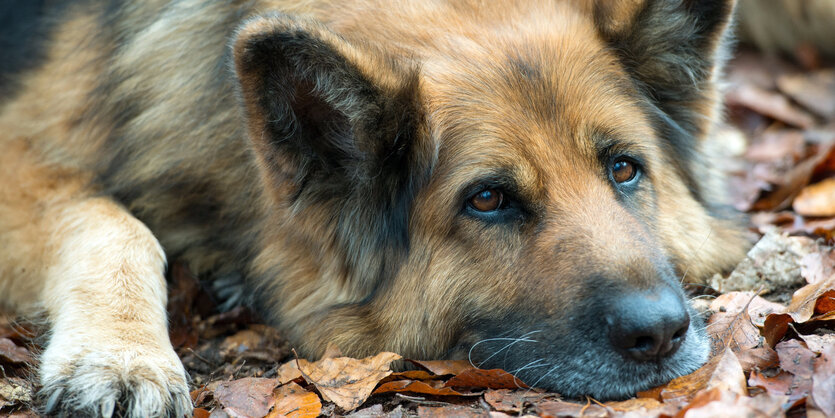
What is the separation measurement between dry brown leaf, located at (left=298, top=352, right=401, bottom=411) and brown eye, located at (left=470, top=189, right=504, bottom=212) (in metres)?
0.70

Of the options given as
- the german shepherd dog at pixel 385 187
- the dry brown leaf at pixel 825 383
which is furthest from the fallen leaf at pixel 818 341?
the german shepherd dog at pixel 385 187

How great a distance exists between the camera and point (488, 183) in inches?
125

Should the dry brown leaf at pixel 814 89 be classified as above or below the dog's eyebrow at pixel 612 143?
below

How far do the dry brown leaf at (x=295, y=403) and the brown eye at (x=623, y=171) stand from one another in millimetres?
1463

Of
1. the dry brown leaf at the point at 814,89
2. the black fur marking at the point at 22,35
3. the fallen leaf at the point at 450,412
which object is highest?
the black fur marking at the point at 22,35

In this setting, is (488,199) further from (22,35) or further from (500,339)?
(22,35)

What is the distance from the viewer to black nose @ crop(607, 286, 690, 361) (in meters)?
2.76

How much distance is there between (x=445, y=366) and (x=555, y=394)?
0.47 metres

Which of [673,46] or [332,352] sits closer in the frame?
[332,352]

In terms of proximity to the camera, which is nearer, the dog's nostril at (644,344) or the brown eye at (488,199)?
the dog's nostril at (644,344)

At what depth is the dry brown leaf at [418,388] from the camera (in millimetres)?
3037

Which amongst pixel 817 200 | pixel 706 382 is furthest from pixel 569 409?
pixel 817 200

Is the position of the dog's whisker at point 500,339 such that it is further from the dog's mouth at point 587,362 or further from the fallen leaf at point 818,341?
the fallen leaf at point 818,341

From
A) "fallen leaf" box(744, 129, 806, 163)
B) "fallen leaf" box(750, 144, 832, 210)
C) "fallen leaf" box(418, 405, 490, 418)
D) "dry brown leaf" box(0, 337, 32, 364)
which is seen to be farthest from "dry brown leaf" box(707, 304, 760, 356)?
"fallen leaf" box(744, 129, 806, 163)
